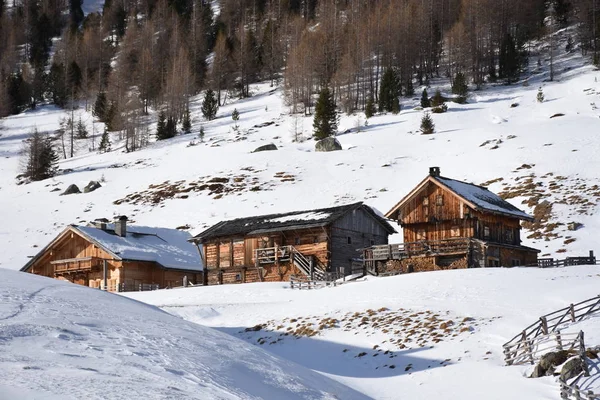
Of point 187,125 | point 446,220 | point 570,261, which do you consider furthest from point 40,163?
point 570,261

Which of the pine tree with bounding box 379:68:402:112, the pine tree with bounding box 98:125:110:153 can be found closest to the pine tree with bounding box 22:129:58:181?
the pine tree with bounding box 98:125:110:153

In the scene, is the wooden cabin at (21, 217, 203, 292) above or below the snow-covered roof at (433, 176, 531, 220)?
below

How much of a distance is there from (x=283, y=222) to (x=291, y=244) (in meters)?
1.47

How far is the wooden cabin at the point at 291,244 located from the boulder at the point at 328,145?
3323cm

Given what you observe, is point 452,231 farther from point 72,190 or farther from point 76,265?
point 72,190

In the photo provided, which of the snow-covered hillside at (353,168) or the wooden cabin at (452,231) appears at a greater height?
the snow-covered hillside at (353,168)

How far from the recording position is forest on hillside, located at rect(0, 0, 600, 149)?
106 m

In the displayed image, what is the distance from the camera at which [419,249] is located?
4306 cm

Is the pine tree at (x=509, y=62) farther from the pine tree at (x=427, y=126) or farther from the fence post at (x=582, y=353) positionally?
the fence post at (x=582, y=353)

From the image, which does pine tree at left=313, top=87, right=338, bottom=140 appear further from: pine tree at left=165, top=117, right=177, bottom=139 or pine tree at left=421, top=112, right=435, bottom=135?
pine tree at left=165, top=117, right=177, bottom=139

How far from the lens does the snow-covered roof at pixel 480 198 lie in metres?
43.7

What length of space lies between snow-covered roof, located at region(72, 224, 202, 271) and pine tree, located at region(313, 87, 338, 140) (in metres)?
32.9

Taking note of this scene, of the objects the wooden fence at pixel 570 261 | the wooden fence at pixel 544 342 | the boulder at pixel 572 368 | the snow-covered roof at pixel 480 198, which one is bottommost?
→ the boulder at pixel 572 368

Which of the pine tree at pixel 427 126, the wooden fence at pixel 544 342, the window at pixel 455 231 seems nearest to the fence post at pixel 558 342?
the wooden fence at pixel 544 342
